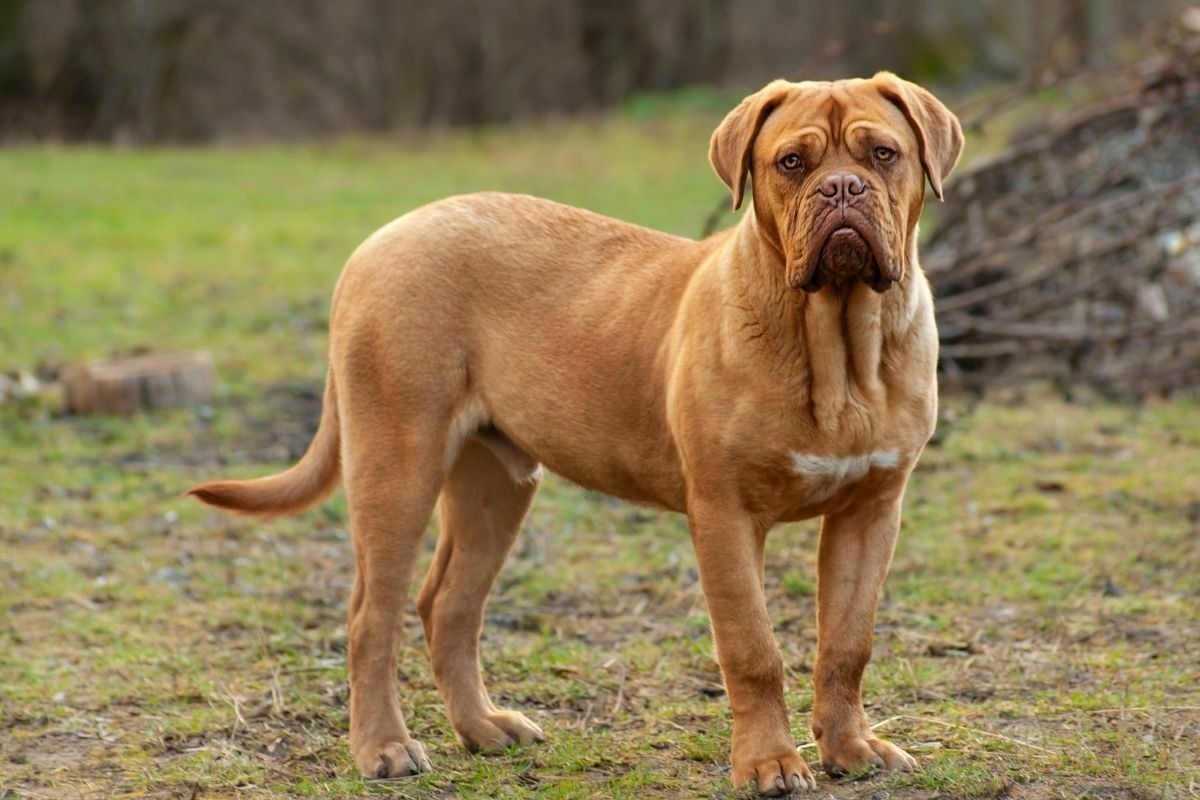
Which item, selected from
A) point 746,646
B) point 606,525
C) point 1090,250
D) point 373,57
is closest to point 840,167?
point 746,646

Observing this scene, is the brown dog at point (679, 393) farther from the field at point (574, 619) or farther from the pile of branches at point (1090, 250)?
the pile of branches at point (1090, 250)

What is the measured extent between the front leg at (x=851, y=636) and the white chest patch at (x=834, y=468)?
186 mm

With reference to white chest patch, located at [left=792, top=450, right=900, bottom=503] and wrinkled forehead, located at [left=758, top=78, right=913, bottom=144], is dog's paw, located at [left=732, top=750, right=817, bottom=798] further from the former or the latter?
wrinkled forehead, located at [left=758, top=78, right=913, bottom=144]

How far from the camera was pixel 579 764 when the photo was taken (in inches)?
188

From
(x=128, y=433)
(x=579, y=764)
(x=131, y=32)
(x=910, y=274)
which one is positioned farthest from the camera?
(x=131, y=32)

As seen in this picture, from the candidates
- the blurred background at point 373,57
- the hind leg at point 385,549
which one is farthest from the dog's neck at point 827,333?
the blurred background at point 373,57

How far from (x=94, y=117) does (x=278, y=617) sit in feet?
60.2

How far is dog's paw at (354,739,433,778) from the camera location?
183 inches

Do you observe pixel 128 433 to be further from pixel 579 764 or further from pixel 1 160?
pixel 1 160

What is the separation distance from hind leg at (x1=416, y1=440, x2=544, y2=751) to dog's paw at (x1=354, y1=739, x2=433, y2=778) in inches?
9.7

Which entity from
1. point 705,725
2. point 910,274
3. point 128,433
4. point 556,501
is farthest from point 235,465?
point 910,274

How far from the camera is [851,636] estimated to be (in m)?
4.46

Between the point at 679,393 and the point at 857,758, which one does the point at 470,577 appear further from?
the point at 857,758

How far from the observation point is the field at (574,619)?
4.71 m
